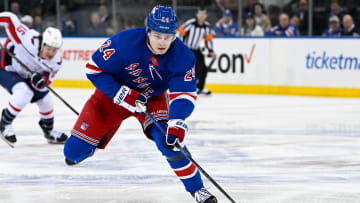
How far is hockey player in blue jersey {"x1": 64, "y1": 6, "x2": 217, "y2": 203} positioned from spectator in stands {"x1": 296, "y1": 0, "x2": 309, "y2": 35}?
263 inches

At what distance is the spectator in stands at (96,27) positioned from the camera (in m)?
12.2

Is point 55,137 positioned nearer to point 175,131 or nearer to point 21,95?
point 21,95

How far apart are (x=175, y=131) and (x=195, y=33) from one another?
699 cm

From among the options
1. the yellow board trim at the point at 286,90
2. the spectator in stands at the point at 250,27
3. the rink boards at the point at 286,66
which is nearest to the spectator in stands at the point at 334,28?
the rink boards at the point at 286,66

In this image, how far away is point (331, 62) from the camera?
9.96 meters

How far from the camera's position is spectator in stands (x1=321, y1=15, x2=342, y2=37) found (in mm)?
10078

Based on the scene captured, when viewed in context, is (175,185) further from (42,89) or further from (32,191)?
(42,89)

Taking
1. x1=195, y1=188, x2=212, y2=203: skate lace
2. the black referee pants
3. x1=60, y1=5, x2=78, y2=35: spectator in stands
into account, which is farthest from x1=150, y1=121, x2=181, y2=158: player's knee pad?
x1=60, y1=5, x2=78, y2=35: spectator in stands

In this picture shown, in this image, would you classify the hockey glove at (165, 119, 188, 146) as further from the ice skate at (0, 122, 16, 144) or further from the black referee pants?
the black referee pants

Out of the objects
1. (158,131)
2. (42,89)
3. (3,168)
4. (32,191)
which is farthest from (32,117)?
(158,131)

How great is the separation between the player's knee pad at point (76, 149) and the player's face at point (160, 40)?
786 mm

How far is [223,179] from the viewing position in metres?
4.75

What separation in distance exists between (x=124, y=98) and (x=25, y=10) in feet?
31.6

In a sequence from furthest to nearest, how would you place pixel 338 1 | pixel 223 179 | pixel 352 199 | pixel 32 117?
1. pixel 338 1
2. pixel 32 117
3. pixel 223 179
4. pixel 352 199
